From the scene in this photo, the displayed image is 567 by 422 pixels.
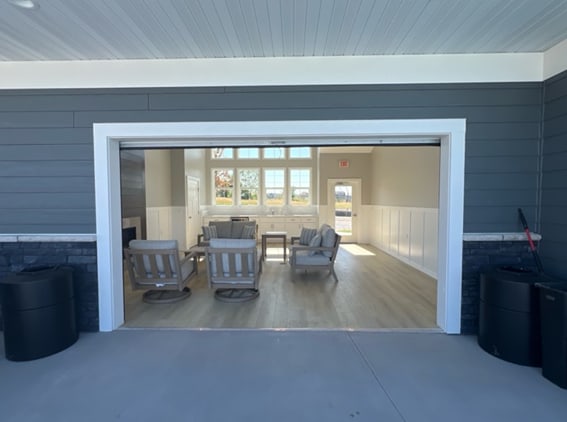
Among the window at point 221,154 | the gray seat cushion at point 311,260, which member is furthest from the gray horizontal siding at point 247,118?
the window at point 221,154

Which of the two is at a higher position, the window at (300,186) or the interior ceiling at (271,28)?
the interior ceiling at (271,28)

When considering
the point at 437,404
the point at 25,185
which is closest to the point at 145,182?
the point at 25,185

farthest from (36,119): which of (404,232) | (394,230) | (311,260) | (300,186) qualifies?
(300,186)

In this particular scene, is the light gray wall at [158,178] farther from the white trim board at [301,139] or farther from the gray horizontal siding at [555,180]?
the gray horizontal siding at [555,180]

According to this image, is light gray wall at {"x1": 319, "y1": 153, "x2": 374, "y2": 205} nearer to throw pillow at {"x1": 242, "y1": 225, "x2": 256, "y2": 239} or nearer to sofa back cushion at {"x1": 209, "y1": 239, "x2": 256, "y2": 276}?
throw pillow at {"x1": 242, "y1": 225, "x2": 256, "y2": 239}

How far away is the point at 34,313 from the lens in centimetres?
261

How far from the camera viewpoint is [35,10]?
88.1 inches

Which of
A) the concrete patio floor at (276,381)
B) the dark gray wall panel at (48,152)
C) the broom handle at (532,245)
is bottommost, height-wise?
the concrete patio floor at (276,381)

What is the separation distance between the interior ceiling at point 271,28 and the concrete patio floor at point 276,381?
9.05 feet

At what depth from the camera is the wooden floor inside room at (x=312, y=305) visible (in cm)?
343

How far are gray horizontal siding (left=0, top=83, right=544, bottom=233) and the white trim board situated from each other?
83 millimetres

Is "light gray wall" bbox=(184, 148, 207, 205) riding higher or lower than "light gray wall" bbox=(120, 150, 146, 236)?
higher

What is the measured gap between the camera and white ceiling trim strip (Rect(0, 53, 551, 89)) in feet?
9.90

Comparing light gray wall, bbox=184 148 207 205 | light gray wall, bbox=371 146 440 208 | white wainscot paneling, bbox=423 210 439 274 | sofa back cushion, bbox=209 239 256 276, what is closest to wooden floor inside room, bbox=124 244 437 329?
white wainscot paneling, bbox=423 210 439 274
